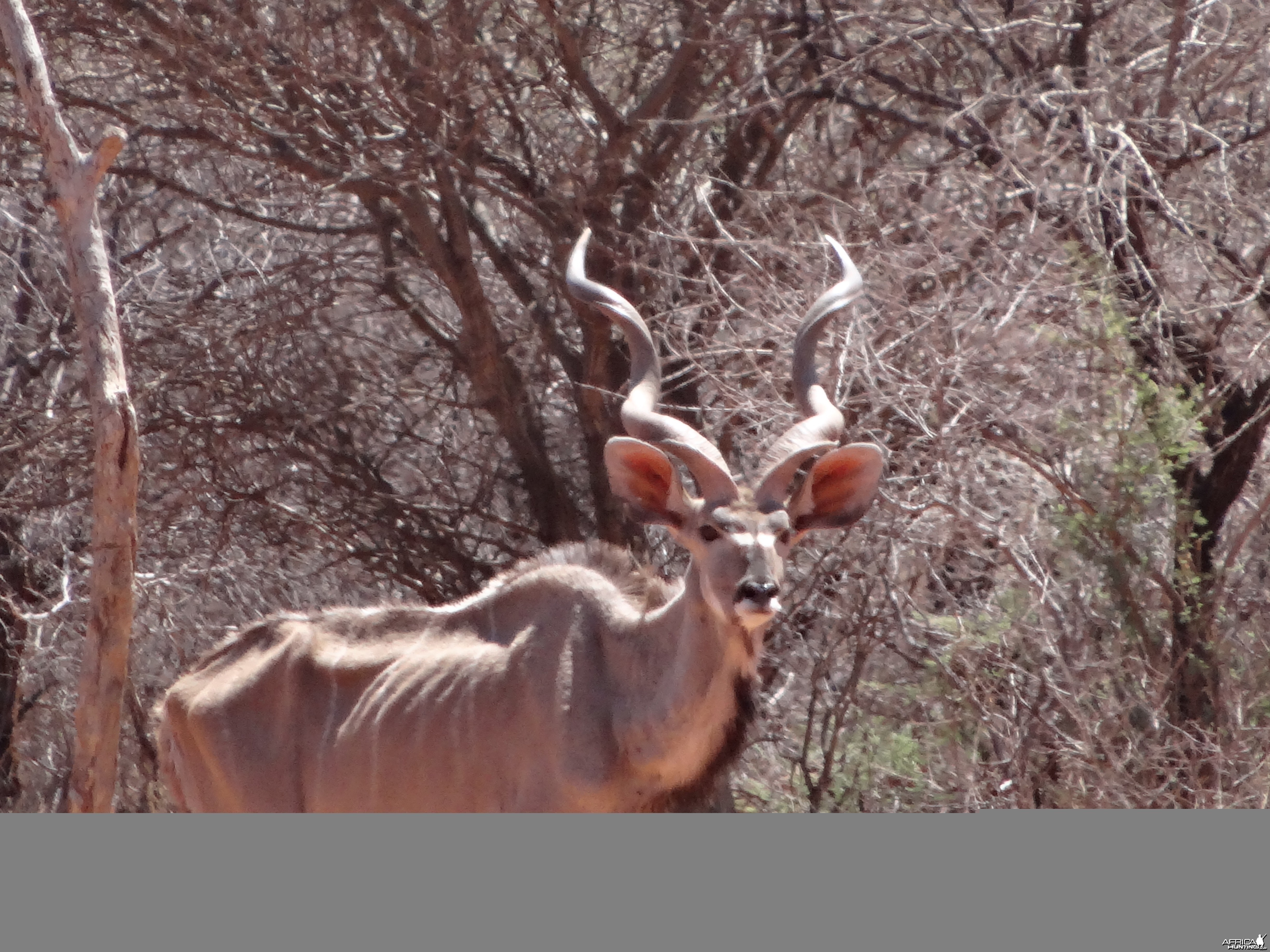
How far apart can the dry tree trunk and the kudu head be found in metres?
1.27

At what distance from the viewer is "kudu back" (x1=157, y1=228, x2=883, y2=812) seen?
175 inches

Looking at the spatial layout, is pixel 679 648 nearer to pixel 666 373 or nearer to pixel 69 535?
pixel 666 373

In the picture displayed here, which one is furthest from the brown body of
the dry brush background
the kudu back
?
the dry brush background

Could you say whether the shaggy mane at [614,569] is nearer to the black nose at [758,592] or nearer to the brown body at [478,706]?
the brown body at [478,706]

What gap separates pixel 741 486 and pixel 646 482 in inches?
11.6

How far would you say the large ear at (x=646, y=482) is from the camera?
4660 mm

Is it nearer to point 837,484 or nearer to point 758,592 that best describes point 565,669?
point 758,592

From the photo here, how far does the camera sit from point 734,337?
6156mm

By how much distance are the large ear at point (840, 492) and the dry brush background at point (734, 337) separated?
850 mm

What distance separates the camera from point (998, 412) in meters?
5.59

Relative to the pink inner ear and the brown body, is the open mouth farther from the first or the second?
the pink inner ear

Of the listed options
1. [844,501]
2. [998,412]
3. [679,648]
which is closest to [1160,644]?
[998,412]

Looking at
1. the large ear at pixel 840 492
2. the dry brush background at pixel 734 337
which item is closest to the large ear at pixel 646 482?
the large ear at pixel 840 492

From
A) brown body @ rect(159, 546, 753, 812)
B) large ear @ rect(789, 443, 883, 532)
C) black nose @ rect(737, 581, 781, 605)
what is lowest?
brown body @ rect(159, 546, 753, 812)
